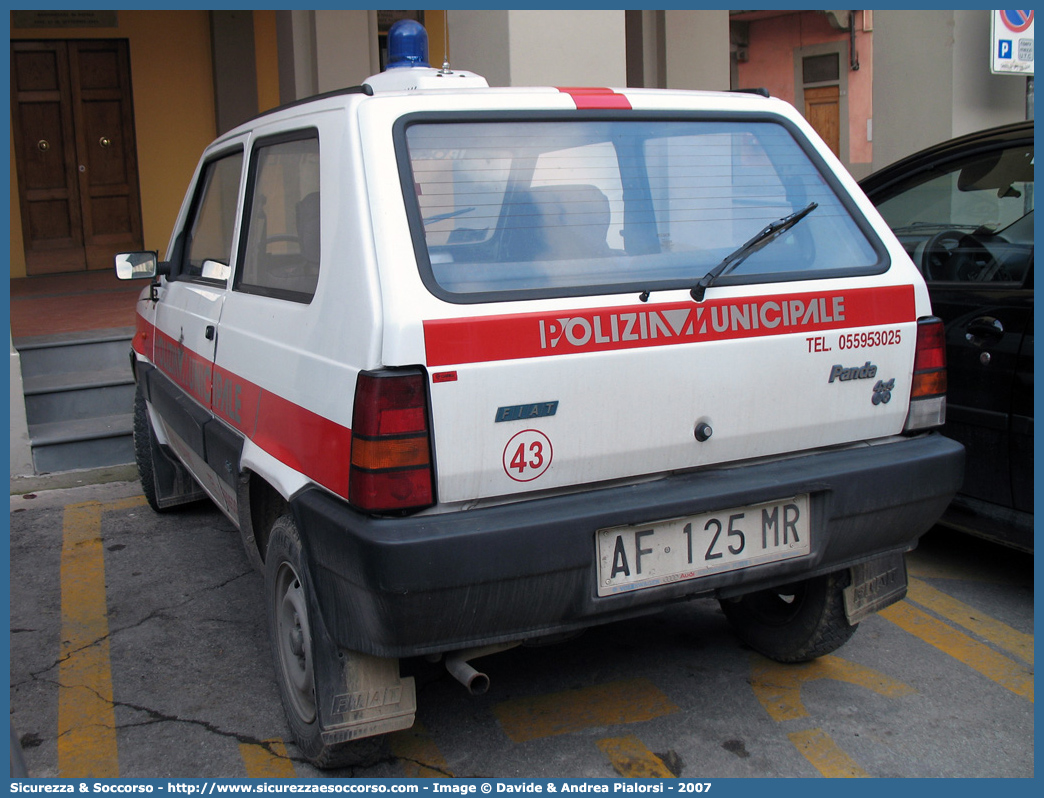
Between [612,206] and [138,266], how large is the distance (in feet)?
7.86

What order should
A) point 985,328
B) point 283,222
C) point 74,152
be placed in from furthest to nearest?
point 74,152 → point 985,328 → point 283,222

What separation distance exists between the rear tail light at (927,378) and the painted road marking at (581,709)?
1.11m

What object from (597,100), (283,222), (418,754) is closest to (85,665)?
(418,754)

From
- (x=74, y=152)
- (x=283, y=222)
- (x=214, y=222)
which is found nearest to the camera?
(x=283, y=222)

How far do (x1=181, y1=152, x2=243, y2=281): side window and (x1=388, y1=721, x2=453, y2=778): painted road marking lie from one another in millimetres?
1576

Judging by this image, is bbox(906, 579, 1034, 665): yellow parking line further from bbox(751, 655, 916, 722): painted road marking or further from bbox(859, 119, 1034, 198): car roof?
bbox(859, 119, 1034, 198): car roof

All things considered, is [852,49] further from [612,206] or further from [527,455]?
[527,455]

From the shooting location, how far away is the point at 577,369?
225cm

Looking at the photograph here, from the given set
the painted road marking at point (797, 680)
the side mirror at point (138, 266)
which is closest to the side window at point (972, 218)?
the painted road marking at point (797, 680)

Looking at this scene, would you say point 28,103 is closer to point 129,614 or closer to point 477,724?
point 129,614

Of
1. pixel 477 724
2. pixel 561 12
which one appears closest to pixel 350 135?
pixel 477 724

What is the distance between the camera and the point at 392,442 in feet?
6.97

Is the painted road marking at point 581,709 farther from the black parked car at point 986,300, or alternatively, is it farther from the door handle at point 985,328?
the door handle at point 985,328

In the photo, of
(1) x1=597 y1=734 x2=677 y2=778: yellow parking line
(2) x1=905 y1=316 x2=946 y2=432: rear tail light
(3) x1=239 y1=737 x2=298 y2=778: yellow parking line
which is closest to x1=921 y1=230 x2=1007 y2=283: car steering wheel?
(2) x1=905 y1=316 x2=946 y2=432: rear tail light
